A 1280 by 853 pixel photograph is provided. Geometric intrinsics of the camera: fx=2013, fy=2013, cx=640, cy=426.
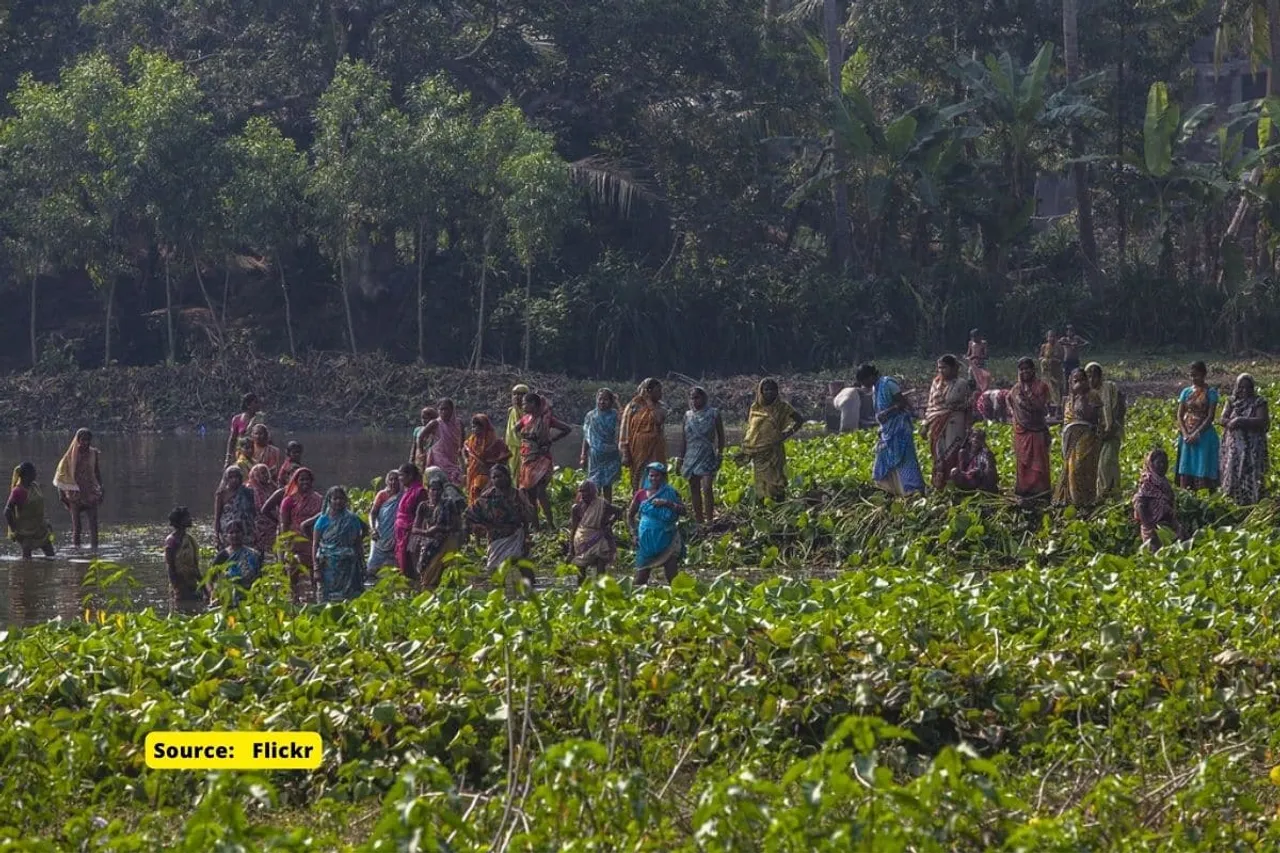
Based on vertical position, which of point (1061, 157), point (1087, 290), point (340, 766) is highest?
point (1061, 157)

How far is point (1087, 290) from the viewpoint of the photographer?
36.1m

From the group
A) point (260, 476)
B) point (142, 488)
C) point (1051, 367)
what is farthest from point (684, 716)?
point (142, 488)

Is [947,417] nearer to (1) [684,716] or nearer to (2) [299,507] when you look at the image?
(2) [299,507]

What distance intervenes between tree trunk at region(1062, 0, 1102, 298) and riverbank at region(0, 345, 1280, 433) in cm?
198

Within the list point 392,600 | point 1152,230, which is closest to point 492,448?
point 392,600

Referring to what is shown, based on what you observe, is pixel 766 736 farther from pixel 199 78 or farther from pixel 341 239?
pixel 199 78

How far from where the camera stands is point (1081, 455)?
1584 centimetres

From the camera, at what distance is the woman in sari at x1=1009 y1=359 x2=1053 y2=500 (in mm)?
16109

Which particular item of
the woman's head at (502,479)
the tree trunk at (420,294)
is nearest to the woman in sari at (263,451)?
the woman's head at (502,479)

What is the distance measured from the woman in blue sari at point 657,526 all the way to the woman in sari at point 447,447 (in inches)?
145

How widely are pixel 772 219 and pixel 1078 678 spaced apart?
99.3 ft

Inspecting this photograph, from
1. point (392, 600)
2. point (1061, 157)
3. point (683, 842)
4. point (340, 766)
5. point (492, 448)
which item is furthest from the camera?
point (1061, 157)

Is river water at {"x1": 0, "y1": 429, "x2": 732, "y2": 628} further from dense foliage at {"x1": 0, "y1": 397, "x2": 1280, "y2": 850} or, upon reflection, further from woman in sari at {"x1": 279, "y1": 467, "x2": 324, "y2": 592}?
dense foliage at {"x1": 0, "y1": 397, "x2": 1280, "y2": 850}

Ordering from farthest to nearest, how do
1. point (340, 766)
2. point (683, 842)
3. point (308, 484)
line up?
point (308, 484), point (340, 766), point (683, 842)
